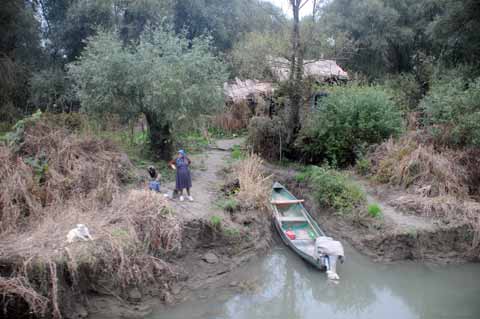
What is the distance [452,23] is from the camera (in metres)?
16.6

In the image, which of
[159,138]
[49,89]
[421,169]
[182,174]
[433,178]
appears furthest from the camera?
[49,89]

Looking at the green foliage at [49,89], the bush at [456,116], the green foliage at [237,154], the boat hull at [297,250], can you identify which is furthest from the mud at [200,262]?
the green foliage at [49,89]

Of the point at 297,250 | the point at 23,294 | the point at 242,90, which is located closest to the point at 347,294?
the point at 297,250

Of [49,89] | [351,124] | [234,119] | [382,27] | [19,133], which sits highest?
[382,27]

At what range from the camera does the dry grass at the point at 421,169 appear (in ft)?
34.7

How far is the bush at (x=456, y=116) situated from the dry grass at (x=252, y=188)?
5.78m

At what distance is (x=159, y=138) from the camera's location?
12.1m

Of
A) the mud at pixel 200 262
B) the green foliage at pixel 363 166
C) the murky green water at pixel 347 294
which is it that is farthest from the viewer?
the green foliage at pixel 363 166

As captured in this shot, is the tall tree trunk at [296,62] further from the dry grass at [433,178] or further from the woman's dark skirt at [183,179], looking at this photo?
the woman's dark skirt at [183,179]

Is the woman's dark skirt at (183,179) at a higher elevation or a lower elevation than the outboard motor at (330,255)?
higher

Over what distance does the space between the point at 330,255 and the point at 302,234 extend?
1718 millimetres

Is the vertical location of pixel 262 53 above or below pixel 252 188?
above

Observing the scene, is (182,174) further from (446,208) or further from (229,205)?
(446,208)

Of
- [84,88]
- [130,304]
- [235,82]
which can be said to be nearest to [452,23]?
[235,82]
